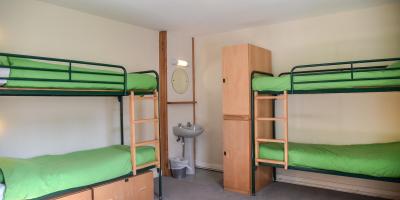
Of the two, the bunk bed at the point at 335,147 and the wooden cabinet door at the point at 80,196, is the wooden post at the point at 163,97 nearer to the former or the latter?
the bunk bed at the point at 335,147

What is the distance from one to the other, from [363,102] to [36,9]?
165 inches

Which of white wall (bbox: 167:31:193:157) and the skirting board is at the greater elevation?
white wall (bbox: 167:31:193:157)

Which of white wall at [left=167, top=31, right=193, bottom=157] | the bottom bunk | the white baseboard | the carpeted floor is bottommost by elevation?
the carpeted floor

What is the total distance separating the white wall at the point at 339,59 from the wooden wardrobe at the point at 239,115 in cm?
54

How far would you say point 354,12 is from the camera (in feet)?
12.6

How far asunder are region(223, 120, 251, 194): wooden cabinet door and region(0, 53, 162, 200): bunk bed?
3.44ft

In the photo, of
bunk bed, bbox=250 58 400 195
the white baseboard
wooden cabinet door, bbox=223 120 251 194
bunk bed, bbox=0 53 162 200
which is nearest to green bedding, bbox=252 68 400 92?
bunk bed, bbox=250 58 400 195

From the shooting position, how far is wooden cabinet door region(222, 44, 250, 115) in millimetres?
3848

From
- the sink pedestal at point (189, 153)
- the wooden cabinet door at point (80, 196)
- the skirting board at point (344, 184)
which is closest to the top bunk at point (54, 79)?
the wooden cabinet door at point (80, 196)

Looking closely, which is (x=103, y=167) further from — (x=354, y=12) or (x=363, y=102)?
(x=354, y=12)

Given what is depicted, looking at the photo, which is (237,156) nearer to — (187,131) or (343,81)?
(187,131)

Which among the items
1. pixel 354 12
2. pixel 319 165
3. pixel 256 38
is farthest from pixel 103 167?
pixel 354 12

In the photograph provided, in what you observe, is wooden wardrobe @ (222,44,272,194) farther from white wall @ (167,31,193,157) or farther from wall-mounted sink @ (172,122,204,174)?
white wall @ (167,31,193,157)

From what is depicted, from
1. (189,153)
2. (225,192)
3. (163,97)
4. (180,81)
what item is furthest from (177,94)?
(225,192)
